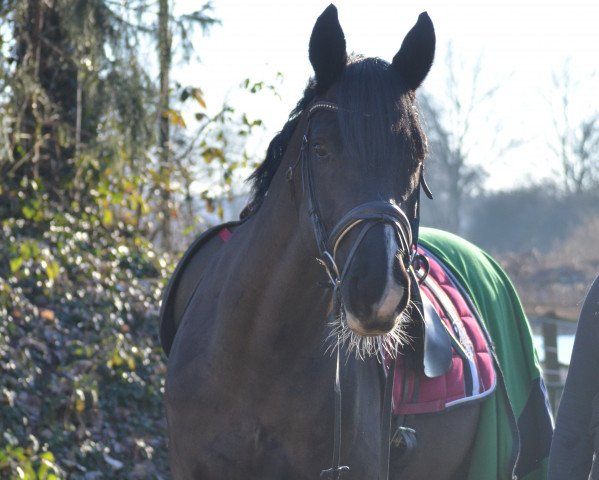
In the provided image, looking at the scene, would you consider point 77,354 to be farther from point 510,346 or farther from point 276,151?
point 276,151

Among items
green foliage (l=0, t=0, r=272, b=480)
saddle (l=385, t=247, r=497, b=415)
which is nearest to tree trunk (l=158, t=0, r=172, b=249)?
green foliage (l=0, t=0, r=272, b=480)

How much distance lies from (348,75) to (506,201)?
35.9 m

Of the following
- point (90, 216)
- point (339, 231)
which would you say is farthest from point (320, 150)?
point (90, 216)

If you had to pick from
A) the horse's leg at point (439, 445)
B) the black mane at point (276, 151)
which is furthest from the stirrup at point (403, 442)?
the black mane at point (276, 151)

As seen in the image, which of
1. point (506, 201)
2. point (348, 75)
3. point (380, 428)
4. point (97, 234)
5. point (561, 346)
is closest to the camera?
point (348, 75)

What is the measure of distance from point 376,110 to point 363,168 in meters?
0.19

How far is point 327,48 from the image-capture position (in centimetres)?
297

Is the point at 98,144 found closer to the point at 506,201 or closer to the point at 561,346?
the point at 561,346

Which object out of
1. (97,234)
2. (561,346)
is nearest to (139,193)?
(97,234)

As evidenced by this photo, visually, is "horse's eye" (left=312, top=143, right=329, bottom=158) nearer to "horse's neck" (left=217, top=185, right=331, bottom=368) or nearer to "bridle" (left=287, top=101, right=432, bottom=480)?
"bridle" (left=287, top=101, right=432, bottom=480)

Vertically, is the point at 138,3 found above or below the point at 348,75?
above

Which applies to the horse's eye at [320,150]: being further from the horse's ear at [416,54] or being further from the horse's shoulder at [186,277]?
the horse's shoulder at [186,277]

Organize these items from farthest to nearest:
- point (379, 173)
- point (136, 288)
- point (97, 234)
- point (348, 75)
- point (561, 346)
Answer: point (561, 346)
point (97, 234)
point (136, 288)
point (348, 75)
point (379, 173)

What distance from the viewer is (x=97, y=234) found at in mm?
8250
